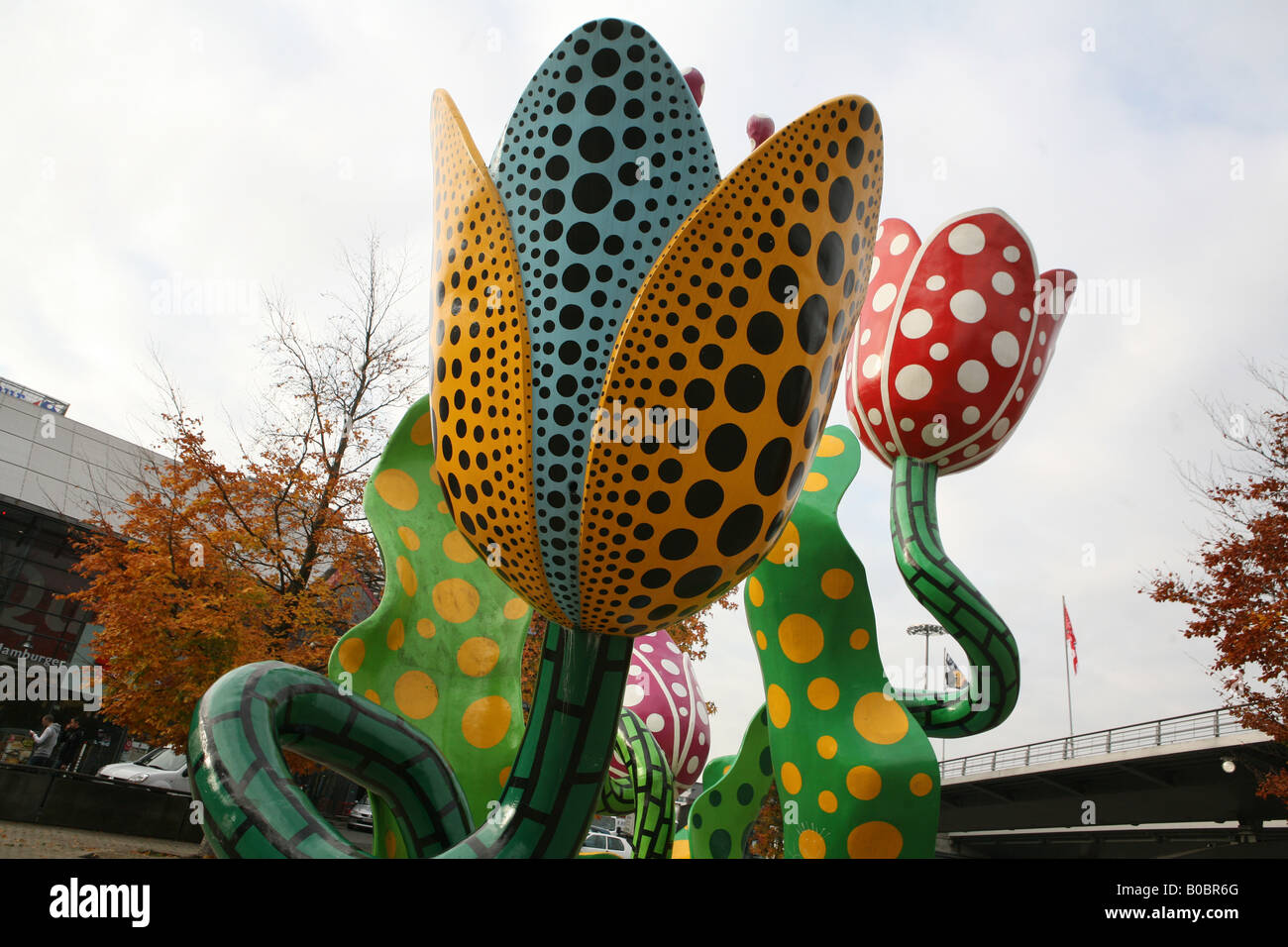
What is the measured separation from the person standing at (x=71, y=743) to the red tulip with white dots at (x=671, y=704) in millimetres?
14638

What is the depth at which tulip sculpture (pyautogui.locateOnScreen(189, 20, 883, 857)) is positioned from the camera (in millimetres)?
1862

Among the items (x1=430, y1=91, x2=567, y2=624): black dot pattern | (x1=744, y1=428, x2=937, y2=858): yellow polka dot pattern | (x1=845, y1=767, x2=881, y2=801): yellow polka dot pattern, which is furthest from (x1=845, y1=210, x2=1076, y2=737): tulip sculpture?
(x1=430, y1=91, x2=567, y2=624): black dot pattern

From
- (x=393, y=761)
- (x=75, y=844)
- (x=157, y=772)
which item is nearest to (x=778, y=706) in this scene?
(x=393, y=761)

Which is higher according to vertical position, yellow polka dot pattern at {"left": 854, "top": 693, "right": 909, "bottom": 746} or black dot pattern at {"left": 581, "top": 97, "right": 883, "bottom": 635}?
black dot pattern at {"left": 581, "top": 97, "right": 883, "bottom": 635}

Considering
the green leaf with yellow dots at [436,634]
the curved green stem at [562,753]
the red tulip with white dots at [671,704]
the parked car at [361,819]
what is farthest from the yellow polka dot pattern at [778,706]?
the parked car at [361,819]

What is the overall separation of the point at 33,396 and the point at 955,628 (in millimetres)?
27429

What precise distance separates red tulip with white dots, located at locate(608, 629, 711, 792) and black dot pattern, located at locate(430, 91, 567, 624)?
4.69 m

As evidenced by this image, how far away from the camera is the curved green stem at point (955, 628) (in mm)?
4152

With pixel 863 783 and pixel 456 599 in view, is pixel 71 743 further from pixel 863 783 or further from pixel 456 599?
pixel 863 783

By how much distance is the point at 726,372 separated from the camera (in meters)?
1.88

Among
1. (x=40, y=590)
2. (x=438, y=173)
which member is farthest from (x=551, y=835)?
(x=40, y=590)

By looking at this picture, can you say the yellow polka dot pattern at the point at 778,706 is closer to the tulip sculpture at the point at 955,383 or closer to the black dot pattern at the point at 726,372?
the tulip sculpture at the point at 955,383

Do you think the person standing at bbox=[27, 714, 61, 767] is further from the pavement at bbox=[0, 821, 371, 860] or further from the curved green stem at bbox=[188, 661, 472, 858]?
the curved green stem at bbox=[188, 661, 472, 858]

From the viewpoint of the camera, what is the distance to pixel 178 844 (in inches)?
447
